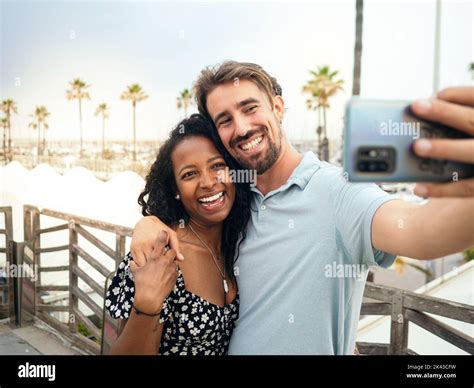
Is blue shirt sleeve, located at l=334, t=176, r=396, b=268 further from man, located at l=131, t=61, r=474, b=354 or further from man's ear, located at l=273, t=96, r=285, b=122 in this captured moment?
man's ear, located at l=273, t=96, r=285, b=122

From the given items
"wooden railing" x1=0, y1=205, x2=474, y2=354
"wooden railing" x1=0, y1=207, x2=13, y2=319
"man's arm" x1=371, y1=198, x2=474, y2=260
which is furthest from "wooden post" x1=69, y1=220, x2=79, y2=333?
"man's arm" x1=371, y1=198, x2=474, y2=260

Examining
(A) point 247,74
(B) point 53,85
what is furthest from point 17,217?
(A) point 247,74

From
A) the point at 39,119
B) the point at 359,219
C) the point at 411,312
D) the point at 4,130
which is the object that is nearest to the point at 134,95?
the point at 39,119

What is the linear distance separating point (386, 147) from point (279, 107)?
1.97 feet

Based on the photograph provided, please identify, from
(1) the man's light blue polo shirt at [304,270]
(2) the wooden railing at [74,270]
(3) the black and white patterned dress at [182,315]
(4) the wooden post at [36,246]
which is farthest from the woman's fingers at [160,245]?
(4) the wooden post at [36,246]

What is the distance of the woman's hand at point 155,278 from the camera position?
3.11 feet

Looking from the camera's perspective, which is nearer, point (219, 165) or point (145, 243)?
point (145, 243)

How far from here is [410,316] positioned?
141 cm

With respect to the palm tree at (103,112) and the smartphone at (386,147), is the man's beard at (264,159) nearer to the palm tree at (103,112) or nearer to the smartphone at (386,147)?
the smartphone at (386,147)

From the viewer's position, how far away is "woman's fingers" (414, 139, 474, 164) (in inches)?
23.8

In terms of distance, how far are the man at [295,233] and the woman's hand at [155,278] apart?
1.1 inches

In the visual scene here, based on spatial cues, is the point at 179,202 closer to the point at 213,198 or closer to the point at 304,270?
the point at 213,198

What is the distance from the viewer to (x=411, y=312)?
1409 mm

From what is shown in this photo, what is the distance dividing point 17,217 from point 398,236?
1.93m
